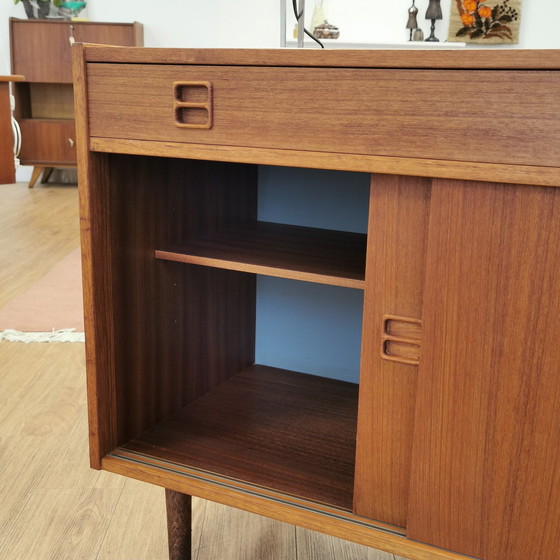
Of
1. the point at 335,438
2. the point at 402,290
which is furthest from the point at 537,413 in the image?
the point at 335,438

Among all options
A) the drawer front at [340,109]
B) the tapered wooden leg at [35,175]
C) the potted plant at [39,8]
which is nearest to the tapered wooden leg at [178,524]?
the drawer front at [340,109]

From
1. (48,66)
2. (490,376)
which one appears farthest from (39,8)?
(490,376)

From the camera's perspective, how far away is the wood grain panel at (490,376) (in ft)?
2.63

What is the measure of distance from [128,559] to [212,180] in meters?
0.69

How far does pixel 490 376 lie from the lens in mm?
849

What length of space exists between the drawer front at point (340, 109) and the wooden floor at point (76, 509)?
30.1 inches

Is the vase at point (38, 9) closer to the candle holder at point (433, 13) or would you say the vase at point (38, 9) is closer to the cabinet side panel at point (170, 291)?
the candle holder at point (433, 13)

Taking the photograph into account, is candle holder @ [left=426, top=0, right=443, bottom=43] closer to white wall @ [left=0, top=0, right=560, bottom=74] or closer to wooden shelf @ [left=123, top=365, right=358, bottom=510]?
white wall @ [left=0, top=0, right=560, bottom=74]

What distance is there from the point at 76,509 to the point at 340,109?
0.99 metres

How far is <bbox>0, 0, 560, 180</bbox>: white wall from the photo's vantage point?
4.68 m

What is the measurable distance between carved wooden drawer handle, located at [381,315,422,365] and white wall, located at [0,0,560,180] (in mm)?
3777


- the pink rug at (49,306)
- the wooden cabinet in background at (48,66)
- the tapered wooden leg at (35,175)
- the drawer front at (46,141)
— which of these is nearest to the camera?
the pink rug at (49,306)

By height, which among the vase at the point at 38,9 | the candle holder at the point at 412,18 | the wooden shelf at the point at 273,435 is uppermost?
the vase at the point at 38,9

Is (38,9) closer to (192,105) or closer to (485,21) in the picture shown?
(485,21)
